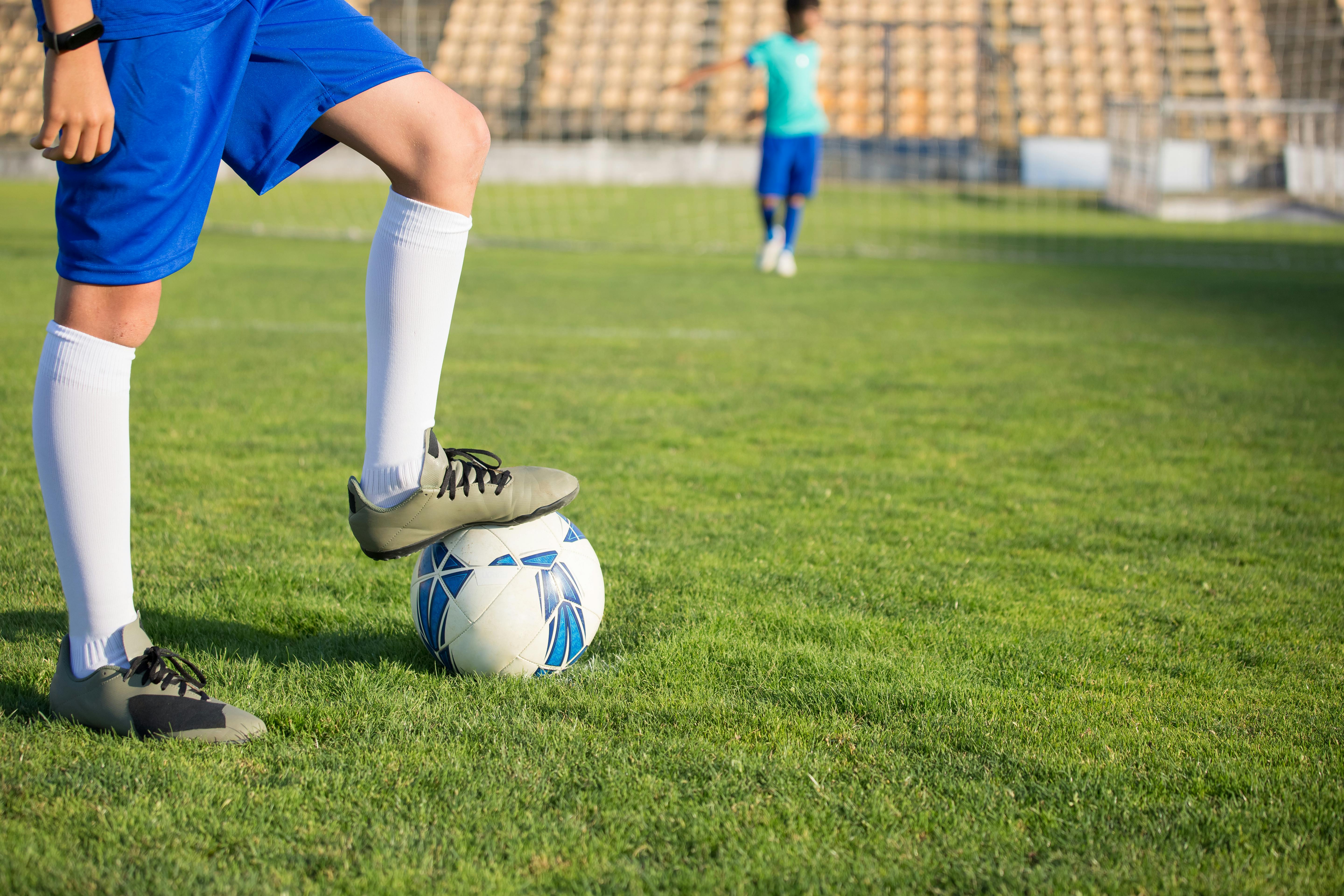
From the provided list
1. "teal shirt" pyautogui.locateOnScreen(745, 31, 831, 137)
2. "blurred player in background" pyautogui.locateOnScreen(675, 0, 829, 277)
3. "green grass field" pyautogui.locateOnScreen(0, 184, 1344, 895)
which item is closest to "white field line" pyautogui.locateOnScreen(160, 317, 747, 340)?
"green grass field" pyautogui.locateOnScreen(0, 184, 1344, 895)

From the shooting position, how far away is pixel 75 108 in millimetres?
1685

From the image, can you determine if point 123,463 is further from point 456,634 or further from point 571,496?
point 571,496

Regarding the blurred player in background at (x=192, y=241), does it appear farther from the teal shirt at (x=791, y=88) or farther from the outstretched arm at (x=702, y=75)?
the teal shirt at (x=791, y=88)

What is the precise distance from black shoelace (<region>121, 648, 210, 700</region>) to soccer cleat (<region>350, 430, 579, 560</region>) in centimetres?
37

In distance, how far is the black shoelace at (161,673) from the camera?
195 cm

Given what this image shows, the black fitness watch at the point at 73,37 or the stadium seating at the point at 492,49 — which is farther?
the stadium seating at the point at 492,49

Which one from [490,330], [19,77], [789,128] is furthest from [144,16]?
[19,77]

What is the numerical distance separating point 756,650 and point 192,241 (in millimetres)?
1333

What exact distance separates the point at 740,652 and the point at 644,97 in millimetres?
26817

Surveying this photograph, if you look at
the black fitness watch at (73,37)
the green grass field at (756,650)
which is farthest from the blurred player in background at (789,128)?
the black fitness watch at (73,37)

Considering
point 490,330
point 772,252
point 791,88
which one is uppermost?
point 791,88

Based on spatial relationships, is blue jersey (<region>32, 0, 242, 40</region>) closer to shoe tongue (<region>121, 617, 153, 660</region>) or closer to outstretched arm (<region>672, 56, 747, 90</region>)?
shoe tongue (<region>121, 617, 153, 660</region>)

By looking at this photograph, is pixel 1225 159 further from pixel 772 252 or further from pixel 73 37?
pixel 73 37

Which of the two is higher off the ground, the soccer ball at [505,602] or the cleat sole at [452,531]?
the cleat sole at [452,531]
